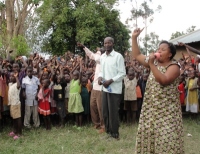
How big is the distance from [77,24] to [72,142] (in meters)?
16.4

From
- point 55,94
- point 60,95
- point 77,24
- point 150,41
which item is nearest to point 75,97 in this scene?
point 60,95

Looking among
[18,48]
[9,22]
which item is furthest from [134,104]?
[9,22]

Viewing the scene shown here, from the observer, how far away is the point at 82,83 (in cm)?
625

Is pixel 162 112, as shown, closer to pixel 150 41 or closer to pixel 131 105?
pixel 131 105

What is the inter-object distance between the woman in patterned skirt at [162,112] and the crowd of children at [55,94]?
A: 276 cm

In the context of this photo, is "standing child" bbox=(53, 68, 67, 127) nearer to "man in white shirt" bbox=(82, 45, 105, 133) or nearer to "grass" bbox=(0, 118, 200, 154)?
"grass" bbox=(0, 118, 200, 154)

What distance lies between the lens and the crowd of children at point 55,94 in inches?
217

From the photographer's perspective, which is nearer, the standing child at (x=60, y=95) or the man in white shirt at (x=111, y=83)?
the man in white shirt at (x=111, y=83)

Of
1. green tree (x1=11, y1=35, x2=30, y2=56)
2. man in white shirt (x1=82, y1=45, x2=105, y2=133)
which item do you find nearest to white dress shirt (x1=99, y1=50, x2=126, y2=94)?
man in white shirt (x1=82, y1=45, x2=105, y2=133)

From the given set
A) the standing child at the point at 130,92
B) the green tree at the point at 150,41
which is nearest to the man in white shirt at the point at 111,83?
the standing child at the point at 130,92

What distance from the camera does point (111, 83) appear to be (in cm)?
487

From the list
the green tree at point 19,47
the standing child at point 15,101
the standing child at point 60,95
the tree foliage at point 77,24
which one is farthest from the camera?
the tree foliage at point 77,24

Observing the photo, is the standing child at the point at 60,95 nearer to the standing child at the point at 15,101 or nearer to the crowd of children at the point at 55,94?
the crowd of children at the point at 55,94

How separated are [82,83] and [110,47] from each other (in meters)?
1.52
